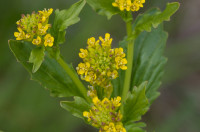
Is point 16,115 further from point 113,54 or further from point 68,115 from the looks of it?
point 113,54

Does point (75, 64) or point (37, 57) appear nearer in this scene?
point (37, 57)

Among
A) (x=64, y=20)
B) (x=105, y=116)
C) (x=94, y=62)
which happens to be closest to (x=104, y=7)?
(x=64, y=20)

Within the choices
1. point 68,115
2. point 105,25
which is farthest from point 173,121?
point 105,25

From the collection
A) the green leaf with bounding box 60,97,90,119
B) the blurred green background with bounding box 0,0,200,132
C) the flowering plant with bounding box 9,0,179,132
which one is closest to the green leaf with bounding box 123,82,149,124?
the flowering plant with bounding box 9,0,179,132

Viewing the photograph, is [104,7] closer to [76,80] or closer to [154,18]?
[154,18]

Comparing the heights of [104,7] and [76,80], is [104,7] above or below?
above

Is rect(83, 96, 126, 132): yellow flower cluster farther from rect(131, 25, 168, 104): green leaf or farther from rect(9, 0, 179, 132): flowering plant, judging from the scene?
rect(131, 25, 168, 104): green leaf
